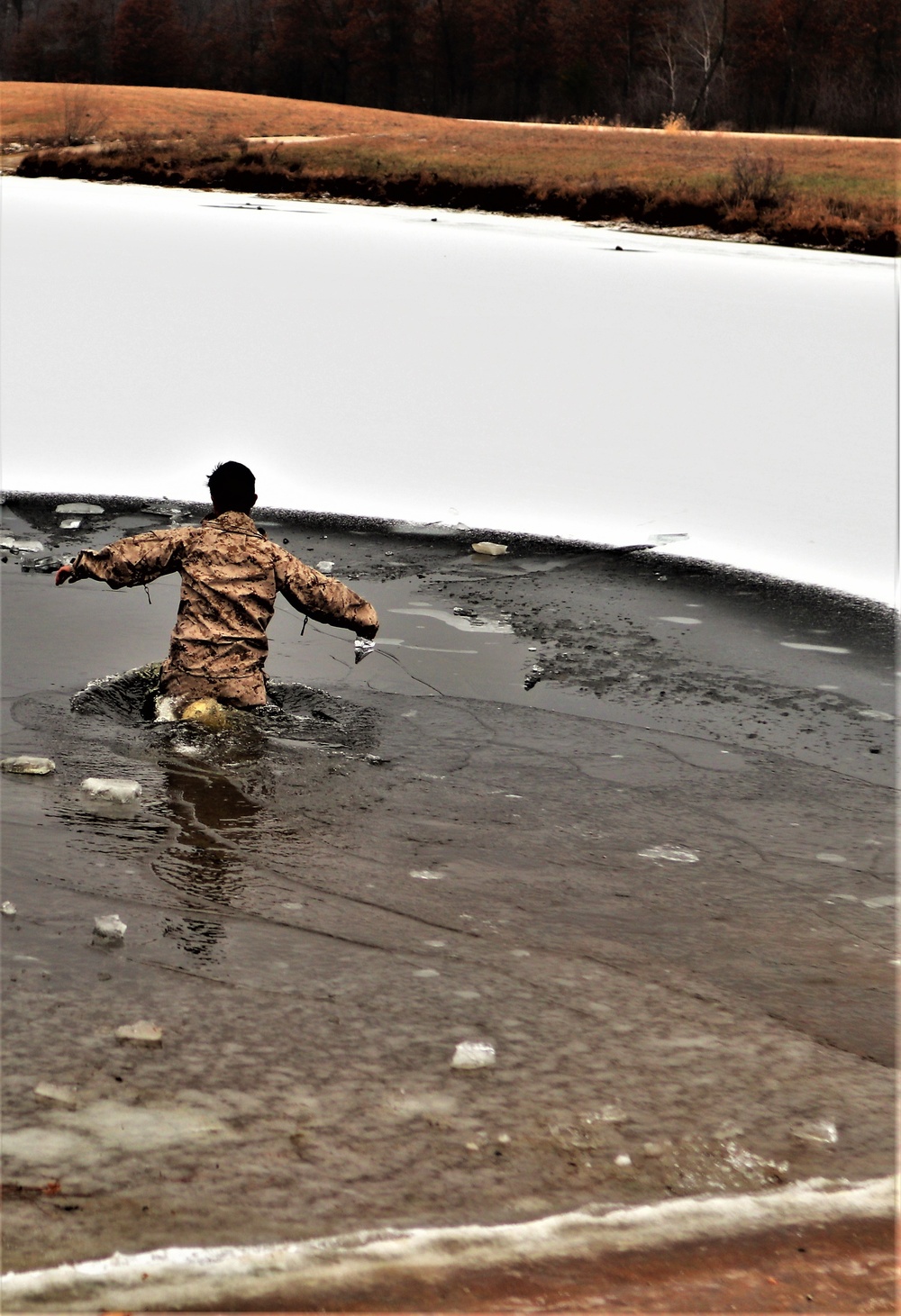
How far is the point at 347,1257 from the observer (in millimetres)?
2744

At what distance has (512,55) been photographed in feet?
136

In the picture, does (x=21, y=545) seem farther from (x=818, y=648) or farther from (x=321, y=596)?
(x=818, y=648)

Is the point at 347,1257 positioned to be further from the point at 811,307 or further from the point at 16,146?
the point at 16,146

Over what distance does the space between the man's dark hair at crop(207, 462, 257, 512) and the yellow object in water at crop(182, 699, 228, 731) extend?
29.4 inches

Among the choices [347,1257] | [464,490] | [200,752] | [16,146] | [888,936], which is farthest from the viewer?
[16,146]

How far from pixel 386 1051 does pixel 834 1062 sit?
1040 millimetres

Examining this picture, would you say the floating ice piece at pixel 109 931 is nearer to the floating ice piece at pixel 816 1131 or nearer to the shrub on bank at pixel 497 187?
the floating ice piece at pixel 816 1131

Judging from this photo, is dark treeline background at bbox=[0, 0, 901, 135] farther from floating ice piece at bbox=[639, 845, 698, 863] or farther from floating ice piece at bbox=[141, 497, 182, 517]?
floating ice piece at bbox=[639, 845, 698, 863]

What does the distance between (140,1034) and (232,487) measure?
2.84m

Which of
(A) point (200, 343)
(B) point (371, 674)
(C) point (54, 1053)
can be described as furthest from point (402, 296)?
(C) point (54, 1053)

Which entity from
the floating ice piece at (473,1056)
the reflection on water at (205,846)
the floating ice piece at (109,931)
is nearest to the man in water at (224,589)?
the reflection on water at (205,846)

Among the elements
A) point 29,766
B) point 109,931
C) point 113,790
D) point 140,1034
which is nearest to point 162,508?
point 29,766

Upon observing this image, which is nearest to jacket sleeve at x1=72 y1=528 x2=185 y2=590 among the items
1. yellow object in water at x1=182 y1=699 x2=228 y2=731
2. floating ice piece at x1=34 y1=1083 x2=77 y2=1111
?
yellow object in water at x1=182 y1=699 x2=228 y2=731

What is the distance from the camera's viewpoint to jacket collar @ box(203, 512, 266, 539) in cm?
595
